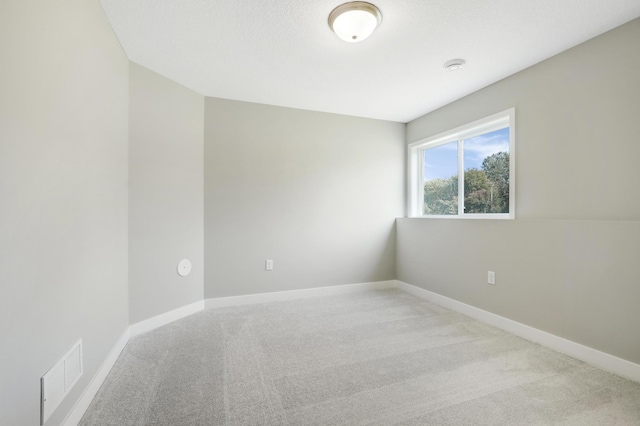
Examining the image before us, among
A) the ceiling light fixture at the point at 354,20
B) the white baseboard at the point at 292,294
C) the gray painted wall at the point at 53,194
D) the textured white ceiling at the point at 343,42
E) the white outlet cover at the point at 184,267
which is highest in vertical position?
the textured white ceiling at the point at 343,42

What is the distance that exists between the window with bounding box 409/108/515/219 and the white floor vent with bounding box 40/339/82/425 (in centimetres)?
324

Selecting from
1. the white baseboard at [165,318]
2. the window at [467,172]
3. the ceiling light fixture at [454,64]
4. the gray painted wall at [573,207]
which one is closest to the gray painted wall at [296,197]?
the white baseboard at [165,318]

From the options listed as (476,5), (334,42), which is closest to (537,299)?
(476,5)

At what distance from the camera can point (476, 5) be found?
5.46 feet

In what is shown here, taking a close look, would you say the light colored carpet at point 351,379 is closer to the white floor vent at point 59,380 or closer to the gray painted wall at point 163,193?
the white floor vent at point 59,380

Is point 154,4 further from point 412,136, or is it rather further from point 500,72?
point 412,136

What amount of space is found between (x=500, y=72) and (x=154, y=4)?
2721mm

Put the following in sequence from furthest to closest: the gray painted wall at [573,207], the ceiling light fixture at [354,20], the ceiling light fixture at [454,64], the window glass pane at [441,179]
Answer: the window glass pane at [441,179]
the ceiling light fixture at [454,64]
the gray painted wall at [573,207]
the ceiling light fixture at [354,20]

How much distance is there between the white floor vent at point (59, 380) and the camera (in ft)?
3.65

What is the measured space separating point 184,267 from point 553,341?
125 inches

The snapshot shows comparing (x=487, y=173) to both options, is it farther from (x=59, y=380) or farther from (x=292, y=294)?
(x=59, y=380)

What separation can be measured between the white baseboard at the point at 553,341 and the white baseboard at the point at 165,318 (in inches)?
103

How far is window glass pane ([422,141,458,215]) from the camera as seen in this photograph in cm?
328

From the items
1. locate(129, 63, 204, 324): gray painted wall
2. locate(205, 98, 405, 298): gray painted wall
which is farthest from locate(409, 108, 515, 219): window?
locate(129, 63, 204, 324): gray painted wall
